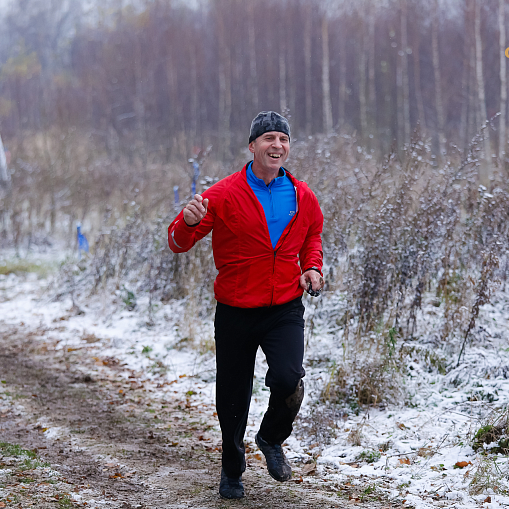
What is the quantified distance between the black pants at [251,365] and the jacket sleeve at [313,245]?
0.22m

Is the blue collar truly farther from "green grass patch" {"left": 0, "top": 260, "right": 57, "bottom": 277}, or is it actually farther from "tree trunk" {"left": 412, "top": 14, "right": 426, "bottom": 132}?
"tree trunk" {"left": 412, "top": 14, "right": 426, "bottom": 132}

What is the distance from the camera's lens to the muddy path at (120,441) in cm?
328

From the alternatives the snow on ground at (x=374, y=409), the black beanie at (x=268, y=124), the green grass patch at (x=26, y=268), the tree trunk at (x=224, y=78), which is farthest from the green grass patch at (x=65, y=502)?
the tree trunk at (x=224, y=78)

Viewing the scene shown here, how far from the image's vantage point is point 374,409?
4.62m

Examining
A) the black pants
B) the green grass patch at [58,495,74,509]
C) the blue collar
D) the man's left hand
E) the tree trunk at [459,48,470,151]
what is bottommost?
the green grass patch at [58,495,74,509]

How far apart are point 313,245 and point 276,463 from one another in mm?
1241

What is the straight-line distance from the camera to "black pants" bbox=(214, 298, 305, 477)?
10.0 feet

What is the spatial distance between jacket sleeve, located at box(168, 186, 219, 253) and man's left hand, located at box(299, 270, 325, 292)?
1.89 feet

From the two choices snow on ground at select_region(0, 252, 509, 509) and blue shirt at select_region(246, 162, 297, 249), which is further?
snow on ground at select_region(0, 252, 509, 509)

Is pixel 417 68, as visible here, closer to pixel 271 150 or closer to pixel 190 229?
pixel 271 150

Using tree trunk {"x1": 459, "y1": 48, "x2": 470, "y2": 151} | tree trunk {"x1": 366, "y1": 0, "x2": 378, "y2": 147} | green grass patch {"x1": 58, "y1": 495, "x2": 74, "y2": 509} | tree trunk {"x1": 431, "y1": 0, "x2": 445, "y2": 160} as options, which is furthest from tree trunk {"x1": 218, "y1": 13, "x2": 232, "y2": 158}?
green grass patch {"x1": 58, "y1": 495, "x2": 74, "y2": 509}

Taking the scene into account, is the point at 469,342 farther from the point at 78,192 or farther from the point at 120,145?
the point at 120,145

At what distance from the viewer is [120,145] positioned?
24.4 m

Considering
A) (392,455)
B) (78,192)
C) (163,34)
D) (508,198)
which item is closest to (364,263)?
(508,198)
